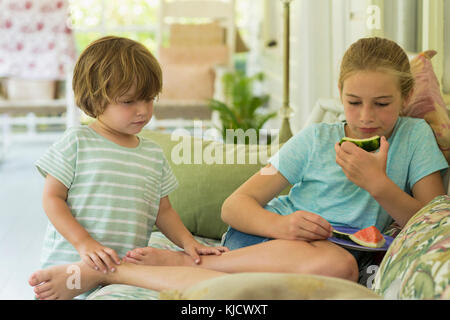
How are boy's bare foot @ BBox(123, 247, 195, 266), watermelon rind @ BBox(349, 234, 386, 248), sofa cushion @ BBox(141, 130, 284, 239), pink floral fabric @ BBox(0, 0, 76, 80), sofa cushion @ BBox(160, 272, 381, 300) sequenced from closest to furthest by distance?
sofa cushion @ BBox(160, 272, 381, 300) < watermelon rind @ BBox(349, 234, 386, 248) < boy's bare foot @ BBox(123, 247, 195, 266) < sofa cushion @ BBox(141, 130, 284, 239) < pink floral fabric @ BBox(0, 0, 76, 80)

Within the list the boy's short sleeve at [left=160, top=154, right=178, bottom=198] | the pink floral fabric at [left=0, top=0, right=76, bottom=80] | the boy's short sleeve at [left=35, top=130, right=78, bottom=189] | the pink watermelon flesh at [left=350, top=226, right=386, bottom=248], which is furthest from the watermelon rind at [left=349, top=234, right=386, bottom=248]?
the pink floral fabric at [left=0, top=0, right=76, bottom=80]

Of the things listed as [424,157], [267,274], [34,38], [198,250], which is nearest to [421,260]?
[267,274]

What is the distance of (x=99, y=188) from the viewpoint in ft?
4.83

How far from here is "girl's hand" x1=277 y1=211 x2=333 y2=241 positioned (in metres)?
1.36

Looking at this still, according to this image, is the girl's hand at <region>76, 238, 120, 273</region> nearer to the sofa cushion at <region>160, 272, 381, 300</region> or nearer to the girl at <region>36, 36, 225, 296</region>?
the girl at <region>36, 36, 225, 296</region>

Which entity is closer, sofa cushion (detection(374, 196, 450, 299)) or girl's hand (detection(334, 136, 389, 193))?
sofa cushion (detection(374, 196, 450, 299))

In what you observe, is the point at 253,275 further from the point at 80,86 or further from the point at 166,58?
the point at 166,58

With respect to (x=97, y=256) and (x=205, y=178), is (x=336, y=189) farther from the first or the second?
(x=97, y=256)

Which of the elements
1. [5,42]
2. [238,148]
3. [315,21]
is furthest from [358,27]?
[5,42]

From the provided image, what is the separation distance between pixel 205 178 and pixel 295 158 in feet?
1.18

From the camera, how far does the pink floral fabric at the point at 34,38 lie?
16.3ft

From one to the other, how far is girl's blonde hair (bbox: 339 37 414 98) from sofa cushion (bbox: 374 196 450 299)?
338 millimetres
